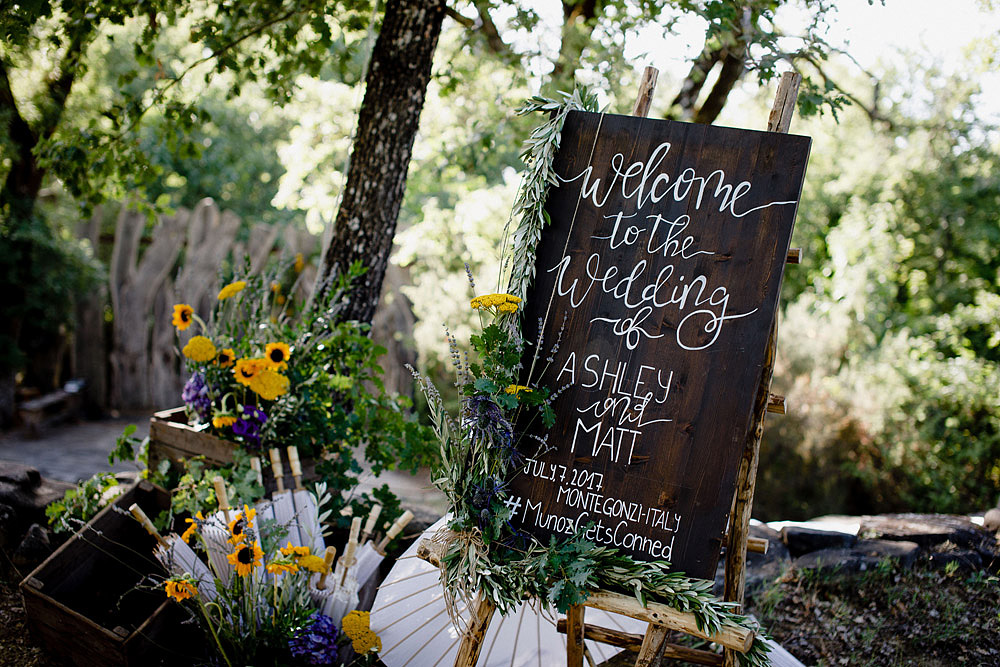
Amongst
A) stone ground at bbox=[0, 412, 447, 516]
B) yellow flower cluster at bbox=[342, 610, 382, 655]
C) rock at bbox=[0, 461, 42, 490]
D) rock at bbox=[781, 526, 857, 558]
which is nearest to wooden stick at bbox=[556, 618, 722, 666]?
yellow flower cluster at bbox=[342, 610, 382, 655]

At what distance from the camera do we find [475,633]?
183 centimetres

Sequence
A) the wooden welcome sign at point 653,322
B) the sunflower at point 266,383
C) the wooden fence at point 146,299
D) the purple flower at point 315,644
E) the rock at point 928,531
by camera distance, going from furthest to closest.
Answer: the wooden fence at point 146,299
the rock at point 928,531
the sunflower at point 266,383
the purple flower at point 315,644
the wooden welcome sign at point 653,322

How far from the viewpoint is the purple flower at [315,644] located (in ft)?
6.51

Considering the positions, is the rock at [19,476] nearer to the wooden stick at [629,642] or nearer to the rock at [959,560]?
the wooden stick at [629,642]

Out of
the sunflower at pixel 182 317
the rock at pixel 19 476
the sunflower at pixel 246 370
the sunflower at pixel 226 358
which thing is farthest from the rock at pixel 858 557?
the rock at pixel 19 476

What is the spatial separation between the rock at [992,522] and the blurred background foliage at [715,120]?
1.30 metres

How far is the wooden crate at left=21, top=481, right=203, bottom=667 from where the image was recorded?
2.01 m

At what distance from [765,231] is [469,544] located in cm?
114

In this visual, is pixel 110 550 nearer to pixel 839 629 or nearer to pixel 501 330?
pixel 501 330

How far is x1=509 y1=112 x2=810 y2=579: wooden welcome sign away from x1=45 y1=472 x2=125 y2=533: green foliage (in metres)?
1.73

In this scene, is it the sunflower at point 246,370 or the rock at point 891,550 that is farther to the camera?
the rock at point 891,550

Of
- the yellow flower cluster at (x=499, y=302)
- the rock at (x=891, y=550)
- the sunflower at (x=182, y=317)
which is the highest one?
the yellow flower cluster at (x=499, y=302)

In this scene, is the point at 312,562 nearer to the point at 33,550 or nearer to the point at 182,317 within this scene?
the point at 182,317

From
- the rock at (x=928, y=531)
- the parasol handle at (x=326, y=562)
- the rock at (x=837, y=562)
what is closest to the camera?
the parasol handle at (x=326, y=562)
